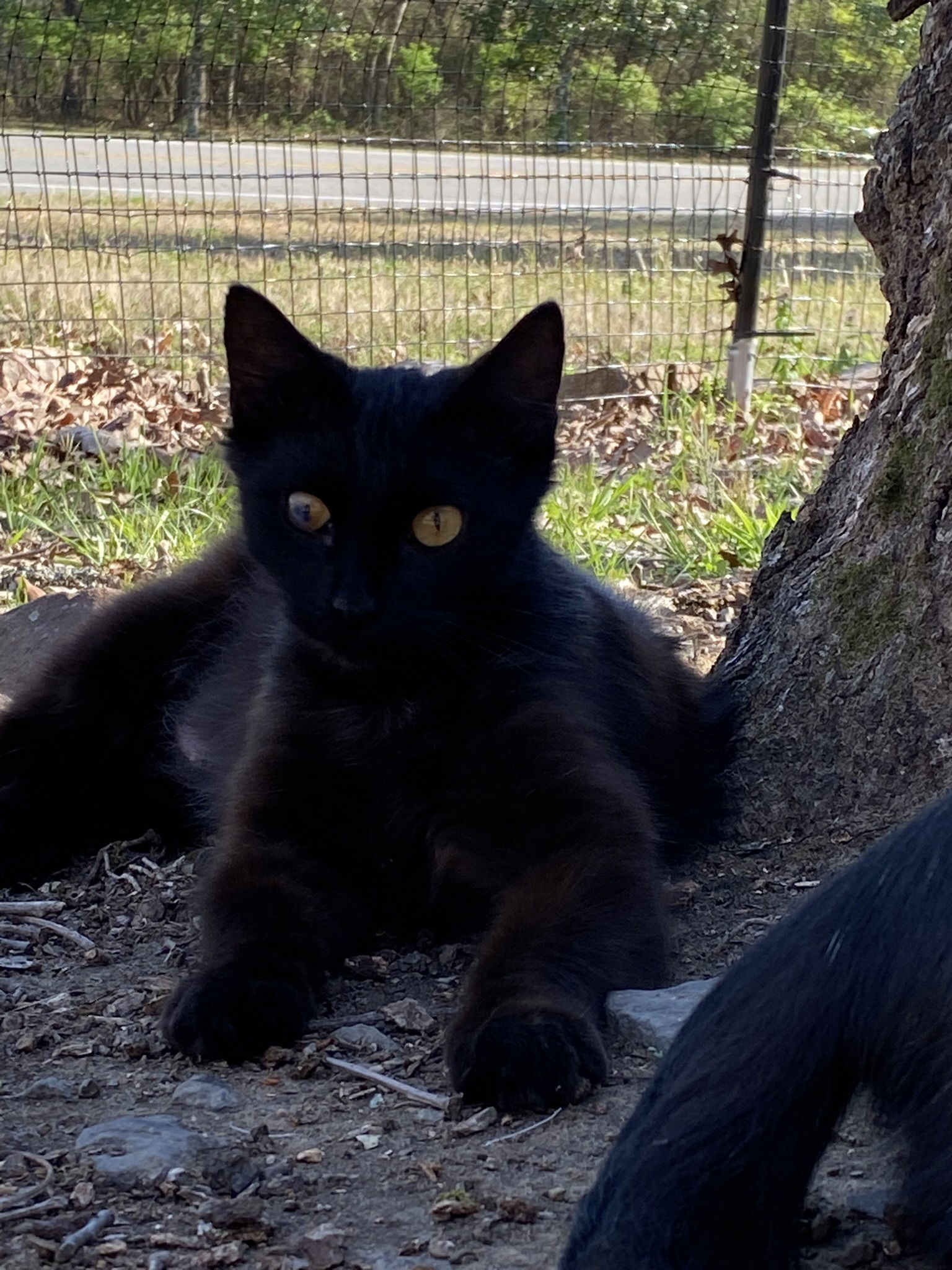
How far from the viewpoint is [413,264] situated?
905 centimetres

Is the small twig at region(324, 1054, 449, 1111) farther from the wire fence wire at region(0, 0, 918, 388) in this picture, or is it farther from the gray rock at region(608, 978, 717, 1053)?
the wire fence wire at region(0, 0, 918, 388)

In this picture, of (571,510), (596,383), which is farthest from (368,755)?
(596,383)

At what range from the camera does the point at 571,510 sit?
602 cm

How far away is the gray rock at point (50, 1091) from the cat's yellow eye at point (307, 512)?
118 cm

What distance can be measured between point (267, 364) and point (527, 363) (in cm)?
55

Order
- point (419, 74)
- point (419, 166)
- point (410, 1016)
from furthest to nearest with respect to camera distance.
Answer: point (419, 166)
point (419, 74)
point (410, 1016)

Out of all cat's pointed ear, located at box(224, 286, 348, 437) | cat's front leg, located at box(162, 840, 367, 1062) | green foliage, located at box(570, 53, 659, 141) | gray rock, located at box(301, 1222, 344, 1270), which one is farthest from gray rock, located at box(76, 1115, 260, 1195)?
green foliage, located at box(570, 53, 659, 141)

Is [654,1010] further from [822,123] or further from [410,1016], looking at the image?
[822,123]

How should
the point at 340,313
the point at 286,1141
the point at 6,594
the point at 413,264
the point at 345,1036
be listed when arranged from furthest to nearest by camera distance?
the point at 413,264
the point at 340,313
the point at 6,594
the point at 345,1036
the point at 286,1141

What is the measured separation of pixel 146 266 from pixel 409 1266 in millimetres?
7588

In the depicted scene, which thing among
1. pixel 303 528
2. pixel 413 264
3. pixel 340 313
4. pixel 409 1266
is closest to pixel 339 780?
pixel 303 528

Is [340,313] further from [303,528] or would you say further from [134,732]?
[303,528]

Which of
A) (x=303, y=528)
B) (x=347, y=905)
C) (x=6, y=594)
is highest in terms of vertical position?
(x=303, y=528)

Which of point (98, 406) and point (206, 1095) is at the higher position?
point (206, 1095)
